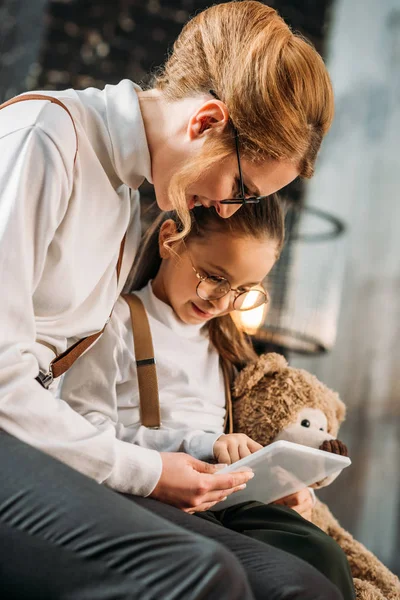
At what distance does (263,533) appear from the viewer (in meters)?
0.98

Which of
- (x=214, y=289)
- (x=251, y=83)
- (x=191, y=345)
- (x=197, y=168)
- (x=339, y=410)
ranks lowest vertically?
(x=339, y=410)

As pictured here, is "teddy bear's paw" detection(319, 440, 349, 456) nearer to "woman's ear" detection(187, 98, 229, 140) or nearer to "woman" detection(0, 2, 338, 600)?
"woman" detection(0, 2, 338, 600)

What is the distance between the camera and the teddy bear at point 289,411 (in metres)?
1.18

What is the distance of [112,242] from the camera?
103 centimetres

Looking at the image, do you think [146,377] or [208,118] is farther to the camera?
[146,377]

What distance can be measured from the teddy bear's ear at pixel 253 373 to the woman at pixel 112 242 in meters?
0.28

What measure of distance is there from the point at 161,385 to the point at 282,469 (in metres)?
0.25

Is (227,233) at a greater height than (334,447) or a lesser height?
greater

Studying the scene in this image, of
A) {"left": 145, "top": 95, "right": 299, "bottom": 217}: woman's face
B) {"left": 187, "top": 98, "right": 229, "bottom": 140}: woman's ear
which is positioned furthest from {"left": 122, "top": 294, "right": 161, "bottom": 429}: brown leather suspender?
{"left": 187, "top": 98, "right": 229, "bottom": 140}: woman's ear

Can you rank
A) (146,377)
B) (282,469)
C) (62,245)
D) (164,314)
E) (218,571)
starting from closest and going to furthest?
1. (218,571)
2. (62,245)
3. (282,469)
4. (146,377)
5. (164,314)

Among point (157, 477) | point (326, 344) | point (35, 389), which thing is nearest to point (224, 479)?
point (157, 477)

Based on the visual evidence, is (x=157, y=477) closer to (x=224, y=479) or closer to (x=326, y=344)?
(x=224, y=479)

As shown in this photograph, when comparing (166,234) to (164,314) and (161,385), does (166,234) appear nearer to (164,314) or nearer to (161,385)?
(164,314)

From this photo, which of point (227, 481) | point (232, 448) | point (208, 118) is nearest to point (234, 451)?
point (232, 448)
